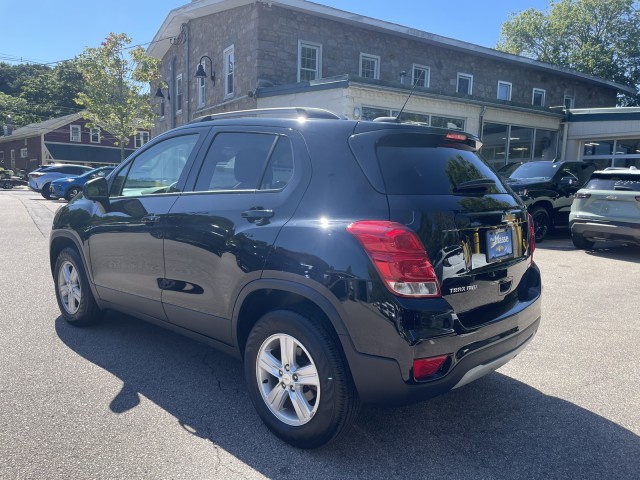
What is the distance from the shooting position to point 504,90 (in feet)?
75.0

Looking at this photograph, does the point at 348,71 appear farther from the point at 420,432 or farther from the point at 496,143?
the point at 420,432

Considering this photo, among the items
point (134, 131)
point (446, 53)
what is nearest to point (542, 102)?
point (446, 53)

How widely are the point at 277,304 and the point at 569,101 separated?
27.1m

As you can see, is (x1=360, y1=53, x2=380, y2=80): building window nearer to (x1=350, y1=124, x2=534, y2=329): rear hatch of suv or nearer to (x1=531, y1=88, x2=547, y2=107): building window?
(x1=531, y1=88, x2=547, y2=107): building window

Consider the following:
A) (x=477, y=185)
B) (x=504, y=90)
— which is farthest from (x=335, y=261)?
(x=504, y=90)

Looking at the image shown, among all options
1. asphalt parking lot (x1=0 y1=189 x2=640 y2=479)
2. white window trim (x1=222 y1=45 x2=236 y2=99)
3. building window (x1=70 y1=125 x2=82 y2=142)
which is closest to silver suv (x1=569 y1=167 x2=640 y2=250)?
asphalt parking lot (x1=0 y1=189 x2=640 y2=479)

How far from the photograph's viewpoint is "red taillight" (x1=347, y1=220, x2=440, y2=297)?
2.38 m

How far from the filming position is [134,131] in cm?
2827

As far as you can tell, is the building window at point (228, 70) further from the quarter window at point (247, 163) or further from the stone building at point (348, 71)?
the quarter window at point (247, 163)

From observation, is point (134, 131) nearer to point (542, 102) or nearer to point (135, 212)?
point (542, 102)

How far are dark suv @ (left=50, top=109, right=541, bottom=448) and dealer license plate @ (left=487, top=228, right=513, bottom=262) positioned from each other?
0.01m

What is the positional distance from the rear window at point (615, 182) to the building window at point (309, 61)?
10.8 meters

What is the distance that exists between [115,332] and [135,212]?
54.1 inches

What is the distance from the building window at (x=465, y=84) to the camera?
21312 mm
